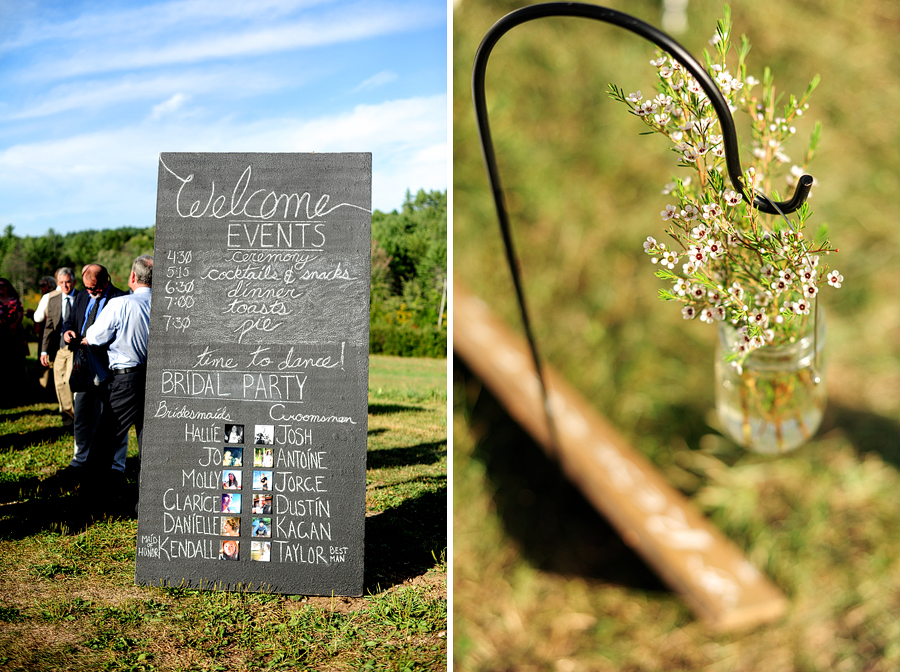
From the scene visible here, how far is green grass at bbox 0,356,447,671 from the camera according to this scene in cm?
200

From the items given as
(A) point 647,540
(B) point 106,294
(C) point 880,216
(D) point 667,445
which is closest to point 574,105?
(C) point 880,216

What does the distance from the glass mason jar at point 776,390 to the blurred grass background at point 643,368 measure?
0.96 meters

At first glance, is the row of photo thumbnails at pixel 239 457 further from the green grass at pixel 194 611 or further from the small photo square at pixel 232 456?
the green grass at pixel 194 611

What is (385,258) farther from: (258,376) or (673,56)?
(673,56)

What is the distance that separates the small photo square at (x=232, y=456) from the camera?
7.60 ft

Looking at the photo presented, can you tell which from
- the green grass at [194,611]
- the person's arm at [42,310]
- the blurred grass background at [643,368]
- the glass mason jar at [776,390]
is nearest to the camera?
the glass mason jar at [776,390]

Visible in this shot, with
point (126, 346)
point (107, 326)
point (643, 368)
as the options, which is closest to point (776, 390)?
point (643, 368)

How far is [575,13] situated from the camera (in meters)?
1.04

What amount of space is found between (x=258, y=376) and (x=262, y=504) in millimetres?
547

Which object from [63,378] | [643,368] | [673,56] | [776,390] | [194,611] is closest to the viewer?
[673,56]

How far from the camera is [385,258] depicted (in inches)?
714

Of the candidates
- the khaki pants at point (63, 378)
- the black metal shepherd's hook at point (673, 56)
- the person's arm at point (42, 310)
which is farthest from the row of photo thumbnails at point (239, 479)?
the person's arm at point (42, 310)

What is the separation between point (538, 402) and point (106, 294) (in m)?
2.87

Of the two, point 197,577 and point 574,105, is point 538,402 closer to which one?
point 197,577
